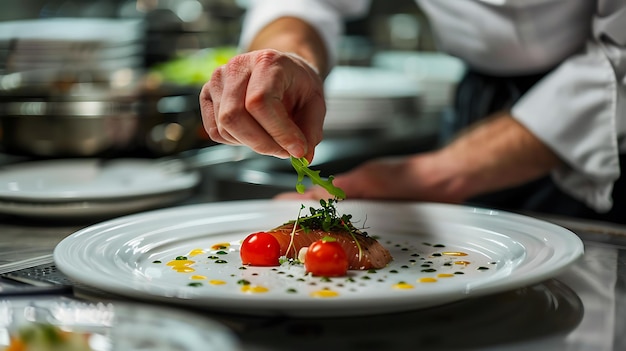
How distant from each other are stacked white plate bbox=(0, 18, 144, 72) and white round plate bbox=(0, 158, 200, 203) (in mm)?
645

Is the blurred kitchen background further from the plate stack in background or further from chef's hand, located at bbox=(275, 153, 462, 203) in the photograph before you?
chef's hand, located at bbox=(275, 153, 462, 203)

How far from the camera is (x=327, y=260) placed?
942 millimetres

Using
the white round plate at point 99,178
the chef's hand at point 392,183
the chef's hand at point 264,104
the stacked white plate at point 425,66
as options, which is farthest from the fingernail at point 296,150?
the stacked white plate at point 425,66

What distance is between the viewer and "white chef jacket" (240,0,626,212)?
153cm

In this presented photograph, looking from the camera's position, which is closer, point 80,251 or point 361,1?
point 80,251

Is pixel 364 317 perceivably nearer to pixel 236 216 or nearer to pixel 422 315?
pixel 422 315

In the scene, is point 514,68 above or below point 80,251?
above

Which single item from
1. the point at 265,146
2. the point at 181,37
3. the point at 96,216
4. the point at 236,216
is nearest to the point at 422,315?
the point at 265,146

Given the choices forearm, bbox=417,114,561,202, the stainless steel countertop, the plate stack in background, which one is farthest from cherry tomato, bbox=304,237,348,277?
the plate stack in background

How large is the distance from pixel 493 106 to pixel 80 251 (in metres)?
1.16

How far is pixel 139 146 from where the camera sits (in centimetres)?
189

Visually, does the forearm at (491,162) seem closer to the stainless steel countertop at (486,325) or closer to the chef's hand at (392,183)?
the chef's hand at (392,183)

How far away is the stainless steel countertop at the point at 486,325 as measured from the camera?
2.45 feet

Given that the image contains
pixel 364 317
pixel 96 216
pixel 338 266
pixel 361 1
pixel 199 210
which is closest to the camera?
pixel 364 317
